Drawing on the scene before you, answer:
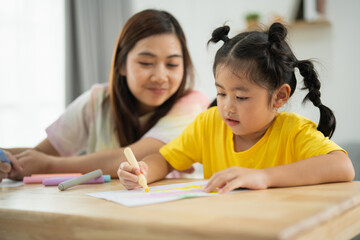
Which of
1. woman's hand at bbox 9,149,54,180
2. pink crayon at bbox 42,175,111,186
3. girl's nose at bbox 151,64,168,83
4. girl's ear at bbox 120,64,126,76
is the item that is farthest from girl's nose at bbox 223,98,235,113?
girl's ear at bbox 120,64,126,76

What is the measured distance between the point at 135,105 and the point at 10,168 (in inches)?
24.6

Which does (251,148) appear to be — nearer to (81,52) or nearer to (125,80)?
(125,80)

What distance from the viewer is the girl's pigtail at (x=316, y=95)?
3.51 feet

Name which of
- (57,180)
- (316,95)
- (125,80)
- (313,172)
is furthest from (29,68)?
(313,172)

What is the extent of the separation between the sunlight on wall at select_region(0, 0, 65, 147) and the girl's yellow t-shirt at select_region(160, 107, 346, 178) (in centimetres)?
186

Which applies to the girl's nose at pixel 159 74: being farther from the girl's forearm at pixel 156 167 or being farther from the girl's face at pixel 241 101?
the girl's face at pixel 241 101

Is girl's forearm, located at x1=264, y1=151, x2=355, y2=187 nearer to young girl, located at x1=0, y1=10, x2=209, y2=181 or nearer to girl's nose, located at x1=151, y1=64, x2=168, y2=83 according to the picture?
young girl, located at x1=0, y1=10, x2=209, y2=181

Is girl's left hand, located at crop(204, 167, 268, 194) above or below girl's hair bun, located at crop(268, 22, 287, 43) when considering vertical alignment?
below

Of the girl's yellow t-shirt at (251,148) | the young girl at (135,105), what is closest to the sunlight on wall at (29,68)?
the young girl at (135,105)

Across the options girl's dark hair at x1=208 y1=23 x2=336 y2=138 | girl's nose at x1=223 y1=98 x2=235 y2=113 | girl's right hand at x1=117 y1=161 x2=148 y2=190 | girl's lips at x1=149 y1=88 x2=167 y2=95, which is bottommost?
girl's right hand at x1=117 y1=161 x2=148 y2=190

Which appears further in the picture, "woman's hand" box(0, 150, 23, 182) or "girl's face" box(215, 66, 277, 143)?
"woman's hand" box(0, 150, 23, 182)

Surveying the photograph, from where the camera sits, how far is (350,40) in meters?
3.01

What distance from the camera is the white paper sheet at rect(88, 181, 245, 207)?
783 mm

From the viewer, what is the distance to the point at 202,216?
626 millimetres
